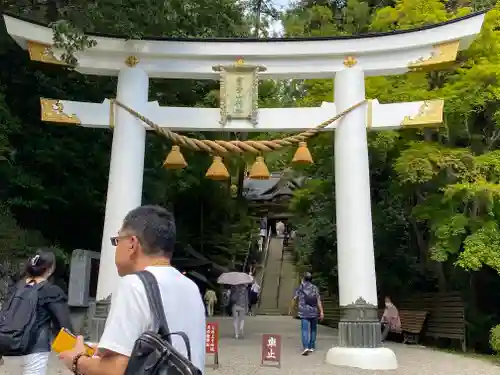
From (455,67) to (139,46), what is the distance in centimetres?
678

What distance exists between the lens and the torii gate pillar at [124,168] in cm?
1011

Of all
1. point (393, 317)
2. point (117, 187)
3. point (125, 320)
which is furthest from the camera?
point (393, 317)

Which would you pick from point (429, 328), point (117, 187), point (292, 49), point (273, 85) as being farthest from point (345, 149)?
point (273, 85)

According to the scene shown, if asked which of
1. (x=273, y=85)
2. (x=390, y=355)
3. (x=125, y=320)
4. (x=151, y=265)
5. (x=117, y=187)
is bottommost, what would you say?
(x=390, y=355)

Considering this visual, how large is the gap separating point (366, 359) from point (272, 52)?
551 cm

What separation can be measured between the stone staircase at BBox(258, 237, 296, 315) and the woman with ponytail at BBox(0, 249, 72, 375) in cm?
1921

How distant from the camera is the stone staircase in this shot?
23516 mm

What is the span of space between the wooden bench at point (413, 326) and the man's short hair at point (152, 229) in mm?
13940

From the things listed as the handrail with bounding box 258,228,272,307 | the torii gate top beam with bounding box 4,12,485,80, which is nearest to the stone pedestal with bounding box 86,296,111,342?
the torii gate top beam with bounding box 4,12,485,80

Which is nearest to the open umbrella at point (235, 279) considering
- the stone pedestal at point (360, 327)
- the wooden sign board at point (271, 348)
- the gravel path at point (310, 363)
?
the gravel path at point (310, 363)

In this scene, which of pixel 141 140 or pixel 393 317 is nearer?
pixel 141 140

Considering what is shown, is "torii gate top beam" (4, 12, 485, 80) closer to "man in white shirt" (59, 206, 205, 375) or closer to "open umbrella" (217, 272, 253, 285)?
"open umbrella" (217, 272, 253, 285)

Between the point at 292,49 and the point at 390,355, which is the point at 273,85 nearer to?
the point at 292,49

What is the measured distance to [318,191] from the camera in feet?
55.0
